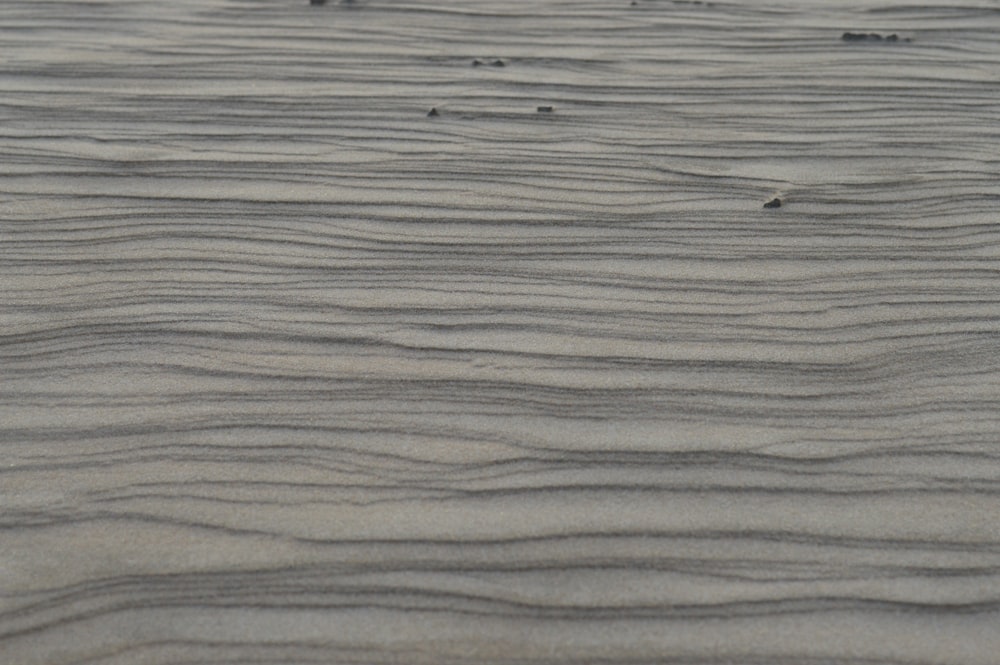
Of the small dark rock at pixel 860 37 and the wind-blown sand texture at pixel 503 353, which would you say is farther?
the small dark rock at pixel 860 37

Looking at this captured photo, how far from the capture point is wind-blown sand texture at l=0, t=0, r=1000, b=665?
6.78 ft

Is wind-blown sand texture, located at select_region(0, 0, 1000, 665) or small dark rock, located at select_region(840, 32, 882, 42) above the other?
small dark rock, located at select_region(840, 32, 882, 42)

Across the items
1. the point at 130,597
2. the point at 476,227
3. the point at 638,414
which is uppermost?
the point at 476,227

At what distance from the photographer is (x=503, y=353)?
2.73 metres

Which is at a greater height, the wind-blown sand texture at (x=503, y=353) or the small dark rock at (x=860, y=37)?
the small dark rock at (x=860, y=37)

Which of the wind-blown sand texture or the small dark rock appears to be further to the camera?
the small dark rock

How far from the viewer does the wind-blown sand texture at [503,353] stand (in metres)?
2.07

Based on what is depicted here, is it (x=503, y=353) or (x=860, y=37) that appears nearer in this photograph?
(x=503, y=353)

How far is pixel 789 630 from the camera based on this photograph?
2008 mm

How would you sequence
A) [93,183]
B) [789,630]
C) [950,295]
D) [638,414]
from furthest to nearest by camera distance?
[93,183] < [950,295] < [638,414] < [789,630]

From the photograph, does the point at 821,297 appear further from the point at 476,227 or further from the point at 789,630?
the point at 789,630

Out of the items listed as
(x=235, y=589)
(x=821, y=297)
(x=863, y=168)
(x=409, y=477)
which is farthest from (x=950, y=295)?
(x=235, y=589)

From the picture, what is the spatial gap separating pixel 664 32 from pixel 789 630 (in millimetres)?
3255

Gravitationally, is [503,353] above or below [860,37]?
below
